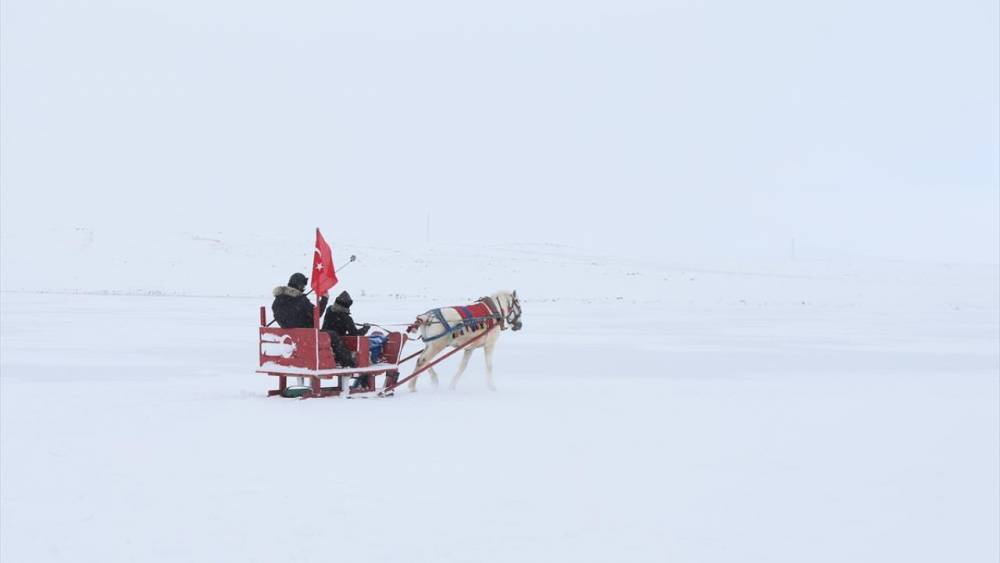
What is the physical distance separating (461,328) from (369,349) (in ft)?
3.67

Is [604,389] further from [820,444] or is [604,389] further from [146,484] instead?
[146,484]

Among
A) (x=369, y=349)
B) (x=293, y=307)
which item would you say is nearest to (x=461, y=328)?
(x=369, y=349)

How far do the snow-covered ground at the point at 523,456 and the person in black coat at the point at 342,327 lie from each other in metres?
0.70

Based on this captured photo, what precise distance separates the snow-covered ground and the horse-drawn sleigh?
42 centimetres

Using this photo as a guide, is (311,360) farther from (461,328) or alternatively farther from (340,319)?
(461,328)

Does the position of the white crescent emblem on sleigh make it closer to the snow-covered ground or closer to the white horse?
the snow-covered ground

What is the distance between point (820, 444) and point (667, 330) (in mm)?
14980

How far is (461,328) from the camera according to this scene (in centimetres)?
1241

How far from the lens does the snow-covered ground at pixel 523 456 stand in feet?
18.9

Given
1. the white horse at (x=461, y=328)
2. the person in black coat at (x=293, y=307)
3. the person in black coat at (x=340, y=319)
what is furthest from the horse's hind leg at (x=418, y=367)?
the person in black coat at (x=293, y=307)

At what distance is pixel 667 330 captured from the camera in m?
23.6

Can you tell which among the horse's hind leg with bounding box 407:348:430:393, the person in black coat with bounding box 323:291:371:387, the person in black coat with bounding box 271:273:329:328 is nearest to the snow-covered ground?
the horse's hind leg with bounding box 407:348:430:393

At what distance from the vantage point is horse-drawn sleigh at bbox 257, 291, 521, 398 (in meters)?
11.2

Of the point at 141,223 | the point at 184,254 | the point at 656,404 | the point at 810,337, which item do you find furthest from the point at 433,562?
the point at 141,223
